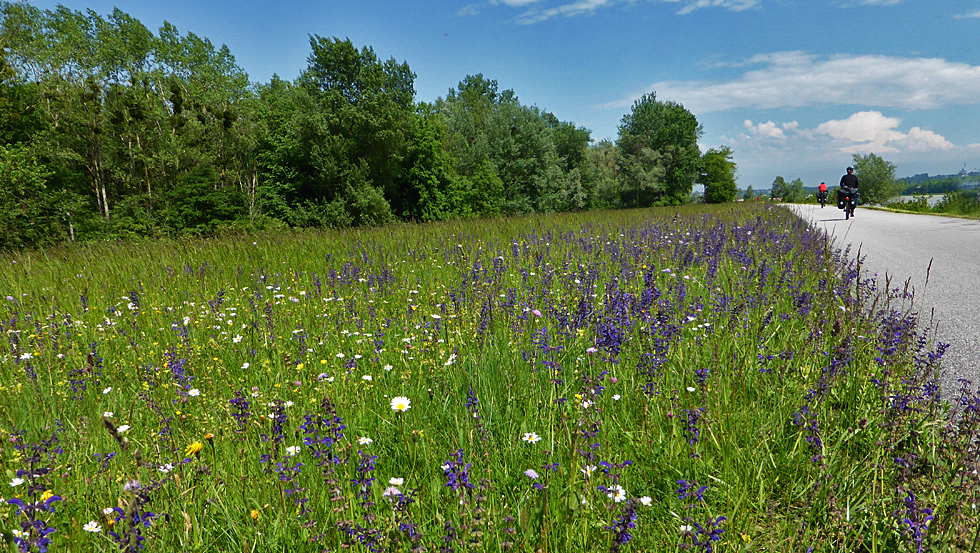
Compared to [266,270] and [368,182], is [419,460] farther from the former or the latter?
[368,182]

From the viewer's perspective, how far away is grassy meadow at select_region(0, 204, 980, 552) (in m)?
1.60

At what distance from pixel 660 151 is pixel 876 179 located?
45928mm

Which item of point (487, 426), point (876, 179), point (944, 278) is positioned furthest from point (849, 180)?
point (876, 179)

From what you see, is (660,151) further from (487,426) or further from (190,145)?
(487,426)

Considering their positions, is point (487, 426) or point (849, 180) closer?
point (487, 426)

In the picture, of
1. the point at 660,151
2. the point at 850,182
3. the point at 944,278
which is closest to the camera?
the point at 944,278

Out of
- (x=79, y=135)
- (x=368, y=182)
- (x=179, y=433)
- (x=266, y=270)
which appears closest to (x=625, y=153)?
(x=368, y=182)

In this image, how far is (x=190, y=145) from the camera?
29.2 m

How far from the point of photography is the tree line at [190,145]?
23312mm

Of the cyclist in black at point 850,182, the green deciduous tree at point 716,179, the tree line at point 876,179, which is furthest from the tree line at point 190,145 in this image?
the tree line at point 876,179

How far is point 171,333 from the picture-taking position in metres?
4.21

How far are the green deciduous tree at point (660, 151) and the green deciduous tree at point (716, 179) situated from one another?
A: 1197 cm

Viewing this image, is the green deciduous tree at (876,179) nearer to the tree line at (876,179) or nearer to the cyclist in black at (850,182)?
the tree line at (876,179)

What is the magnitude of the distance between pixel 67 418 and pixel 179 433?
85cm
